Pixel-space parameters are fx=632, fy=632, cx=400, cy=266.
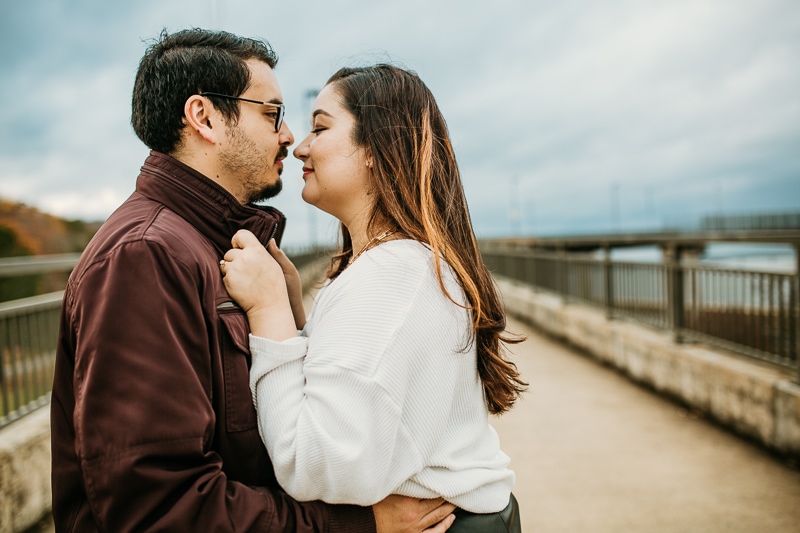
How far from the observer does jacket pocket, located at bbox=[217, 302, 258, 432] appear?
5.52 feet

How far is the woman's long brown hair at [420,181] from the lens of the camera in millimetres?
1970

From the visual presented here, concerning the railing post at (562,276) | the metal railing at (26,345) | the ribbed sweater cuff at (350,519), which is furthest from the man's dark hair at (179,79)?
the railing post at (562,276)

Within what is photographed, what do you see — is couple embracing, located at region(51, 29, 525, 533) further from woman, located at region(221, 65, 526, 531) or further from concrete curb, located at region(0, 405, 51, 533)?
concrete curb, located at region(0, 405, 51, 533)

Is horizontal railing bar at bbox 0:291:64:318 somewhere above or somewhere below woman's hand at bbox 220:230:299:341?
below

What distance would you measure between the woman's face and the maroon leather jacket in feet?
1.40

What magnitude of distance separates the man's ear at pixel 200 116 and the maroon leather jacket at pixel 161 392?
167 mm

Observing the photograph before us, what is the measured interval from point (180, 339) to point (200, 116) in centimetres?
79

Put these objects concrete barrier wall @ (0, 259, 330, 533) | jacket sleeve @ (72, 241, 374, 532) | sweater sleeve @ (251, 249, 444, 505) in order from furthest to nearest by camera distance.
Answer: concrete barrier wall @ (0, 259, 330, 533)
sweater sleeve @ (251, 249, 444, 505)
jacket sleeve @ (72, 241, 374, 532)

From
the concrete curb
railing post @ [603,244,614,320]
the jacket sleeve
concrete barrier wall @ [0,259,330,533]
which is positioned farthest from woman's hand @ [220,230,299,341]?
railing post @ [603,244,614,320]

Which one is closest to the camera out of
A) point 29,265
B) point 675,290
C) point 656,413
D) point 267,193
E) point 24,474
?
point 267,193

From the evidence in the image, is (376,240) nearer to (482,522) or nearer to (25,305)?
(482,522)

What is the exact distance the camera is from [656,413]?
617 cm

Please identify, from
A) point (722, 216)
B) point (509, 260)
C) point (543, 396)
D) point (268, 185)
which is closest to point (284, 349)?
point (268, 185)

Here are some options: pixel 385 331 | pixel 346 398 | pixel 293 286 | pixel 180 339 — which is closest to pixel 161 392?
pixel 180 339
